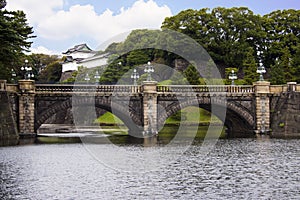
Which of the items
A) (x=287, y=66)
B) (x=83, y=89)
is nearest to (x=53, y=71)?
(x=287, y=66)

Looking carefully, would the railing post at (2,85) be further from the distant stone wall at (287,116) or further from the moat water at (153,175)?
the distant stone wall at (287,116)

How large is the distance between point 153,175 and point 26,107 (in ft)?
94.2

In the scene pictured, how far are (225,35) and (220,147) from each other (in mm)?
58104

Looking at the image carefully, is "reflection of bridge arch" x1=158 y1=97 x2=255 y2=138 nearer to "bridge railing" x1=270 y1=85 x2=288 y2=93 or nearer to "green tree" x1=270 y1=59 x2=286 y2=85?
"bridge railing" x1=270 y1=85 x2=288 y2=93

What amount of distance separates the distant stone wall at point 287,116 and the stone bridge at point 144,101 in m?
0.68

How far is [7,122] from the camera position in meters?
44.0

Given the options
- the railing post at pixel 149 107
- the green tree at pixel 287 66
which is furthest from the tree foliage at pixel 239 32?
the railing post at pixel 149 107

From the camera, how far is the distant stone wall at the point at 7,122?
43.1 metres

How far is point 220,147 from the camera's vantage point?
37.7 m

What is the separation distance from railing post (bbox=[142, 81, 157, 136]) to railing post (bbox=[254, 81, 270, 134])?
39.8 feet

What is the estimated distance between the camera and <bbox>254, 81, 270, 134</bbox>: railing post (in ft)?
176

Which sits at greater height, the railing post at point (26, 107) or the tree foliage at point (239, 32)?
the tree foliage at point (239, 32)

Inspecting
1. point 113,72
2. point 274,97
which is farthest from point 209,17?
point 274,97

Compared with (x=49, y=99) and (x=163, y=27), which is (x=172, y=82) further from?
(x=49, y=99)
